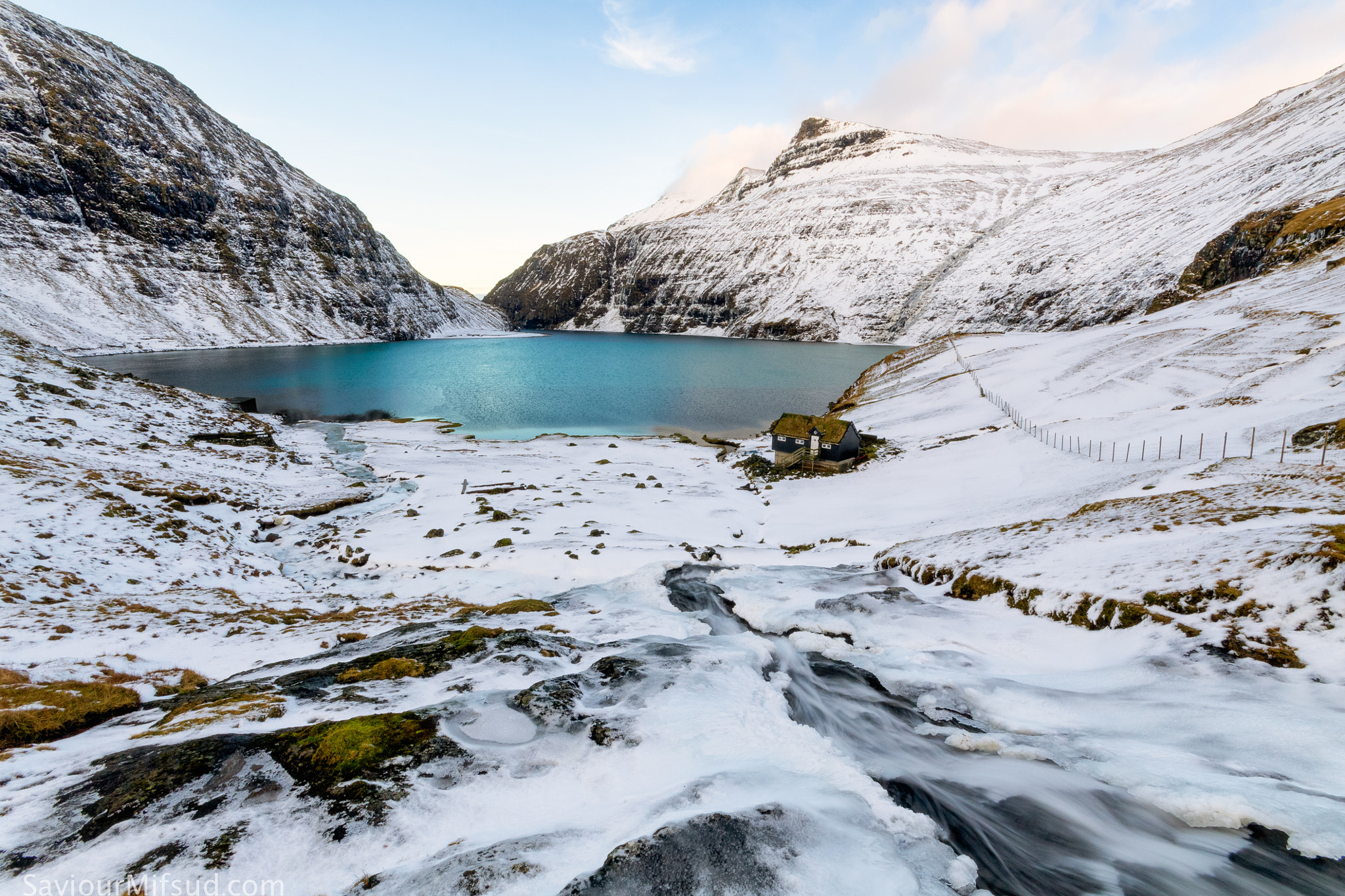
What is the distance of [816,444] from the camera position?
4197 cm

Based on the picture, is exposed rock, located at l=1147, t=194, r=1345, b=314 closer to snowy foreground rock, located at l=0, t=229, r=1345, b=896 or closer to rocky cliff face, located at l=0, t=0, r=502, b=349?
snowy foreground rock, located at l=0, t=229, r=1345, b=896

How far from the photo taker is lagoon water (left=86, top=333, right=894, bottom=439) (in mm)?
67688

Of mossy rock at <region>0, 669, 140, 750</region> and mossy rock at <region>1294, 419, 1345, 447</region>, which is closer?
mossy rock at <region>0, 669, 140, 750</region>

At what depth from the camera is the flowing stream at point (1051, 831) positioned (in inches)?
233

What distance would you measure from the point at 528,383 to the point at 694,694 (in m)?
89.9

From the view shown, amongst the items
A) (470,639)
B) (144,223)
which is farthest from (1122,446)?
(144,223)

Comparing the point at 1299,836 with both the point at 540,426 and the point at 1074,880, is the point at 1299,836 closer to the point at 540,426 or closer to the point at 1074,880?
the point at 1074,880

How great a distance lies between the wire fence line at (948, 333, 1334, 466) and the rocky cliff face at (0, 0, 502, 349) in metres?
152

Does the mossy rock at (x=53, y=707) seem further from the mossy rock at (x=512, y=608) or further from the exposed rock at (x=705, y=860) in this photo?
the exposed rock at (x=705, y=860)

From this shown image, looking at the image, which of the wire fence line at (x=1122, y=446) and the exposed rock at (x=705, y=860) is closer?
the exposed rock at (x=705, y=860)

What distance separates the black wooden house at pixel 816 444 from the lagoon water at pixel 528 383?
18.9 meters

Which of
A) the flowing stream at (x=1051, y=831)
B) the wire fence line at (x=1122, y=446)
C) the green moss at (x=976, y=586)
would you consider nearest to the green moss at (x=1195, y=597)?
the green moss at (x=976, y=586)

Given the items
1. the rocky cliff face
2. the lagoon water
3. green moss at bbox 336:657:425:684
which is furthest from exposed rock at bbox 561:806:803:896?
the rocky cliff face

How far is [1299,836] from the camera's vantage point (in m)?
5.88
